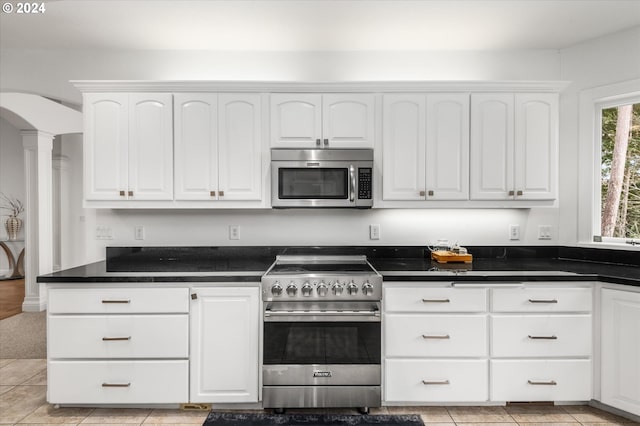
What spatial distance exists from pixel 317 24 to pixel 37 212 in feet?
12.4

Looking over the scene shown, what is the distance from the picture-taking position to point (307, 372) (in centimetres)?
225

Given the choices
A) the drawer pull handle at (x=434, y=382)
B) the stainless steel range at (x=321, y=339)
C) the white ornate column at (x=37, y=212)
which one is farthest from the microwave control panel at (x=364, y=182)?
the white ornate column at (x=37, y=212)

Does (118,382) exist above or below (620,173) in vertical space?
below

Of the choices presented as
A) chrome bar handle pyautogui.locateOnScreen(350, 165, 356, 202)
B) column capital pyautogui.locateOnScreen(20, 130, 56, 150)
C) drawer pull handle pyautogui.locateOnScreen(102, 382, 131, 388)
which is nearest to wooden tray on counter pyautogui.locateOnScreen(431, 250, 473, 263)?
chrome bar handle pyautogui.locateOnScreen(350, 165, 356, 202)

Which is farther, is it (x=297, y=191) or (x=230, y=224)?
(x=230, y=224)

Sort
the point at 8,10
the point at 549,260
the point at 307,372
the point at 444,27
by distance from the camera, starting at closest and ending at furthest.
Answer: the point at 307,372 < the point at 8,10 < the point at 444,27 < the point at 549,260

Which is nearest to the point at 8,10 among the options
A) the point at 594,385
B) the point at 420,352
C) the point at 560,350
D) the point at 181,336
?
the point at 181,336

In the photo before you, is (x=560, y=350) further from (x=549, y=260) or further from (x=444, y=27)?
(x=444, y=27)

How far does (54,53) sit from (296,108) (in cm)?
210

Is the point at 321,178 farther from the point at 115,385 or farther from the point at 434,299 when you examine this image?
the point at 115,385

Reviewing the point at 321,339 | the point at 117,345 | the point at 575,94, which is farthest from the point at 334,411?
the point at 575,94

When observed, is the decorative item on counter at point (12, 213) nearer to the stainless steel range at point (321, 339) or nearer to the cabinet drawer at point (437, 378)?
the stainless steel range at point (321, 339)

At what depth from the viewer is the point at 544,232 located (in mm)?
3031

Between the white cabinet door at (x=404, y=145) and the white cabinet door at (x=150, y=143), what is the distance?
5.11ft
